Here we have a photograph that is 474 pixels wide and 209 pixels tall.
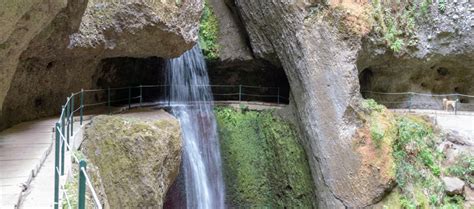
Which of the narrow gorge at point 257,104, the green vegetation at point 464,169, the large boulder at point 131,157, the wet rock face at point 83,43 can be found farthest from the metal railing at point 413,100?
the large boulder at point 131,157

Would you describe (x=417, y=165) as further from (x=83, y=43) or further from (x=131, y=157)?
(x=83, y=43)

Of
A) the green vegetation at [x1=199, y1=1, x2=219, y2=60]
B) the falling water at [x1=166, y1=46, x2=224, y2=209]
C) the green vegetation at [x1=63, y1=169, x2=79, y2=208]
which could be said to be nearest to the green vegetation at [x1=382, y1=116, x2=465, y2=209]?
the falling water at [x1=166, y1=46, x2=224, y2=209]

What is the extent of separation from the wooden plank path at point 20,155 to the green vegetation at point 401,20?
10.1 metres

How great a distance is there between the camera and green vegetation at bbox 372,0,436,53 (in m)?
14.0

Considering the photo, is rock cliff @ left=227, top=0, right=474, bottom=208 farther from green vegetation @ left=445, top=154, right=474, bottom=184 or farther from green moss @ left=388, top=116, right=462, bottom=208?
green vegetation @ left=445, top=154, right=474, bottom=184

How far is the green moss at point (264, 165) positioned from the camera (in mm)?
13164

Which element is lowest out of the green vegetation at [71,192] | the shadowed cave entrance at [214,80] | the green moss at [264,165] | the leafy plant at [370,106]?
the green moss at [264,165]

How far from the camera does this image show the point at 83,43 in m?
10.3

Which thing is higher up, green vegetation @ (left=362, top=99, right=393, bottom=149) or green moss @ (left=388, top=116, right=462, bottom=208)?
green vegetation @ (left=362, top=99, right=393, bottom=149)

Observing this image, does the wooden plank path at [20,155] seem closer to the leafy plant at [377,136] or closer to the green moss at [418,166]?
the leafy plant at [377,136]

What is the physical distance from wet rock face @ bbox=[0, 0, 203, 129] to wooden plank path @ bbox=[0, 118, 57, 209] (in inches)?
28.7

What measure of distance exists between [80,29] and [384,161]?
794cm

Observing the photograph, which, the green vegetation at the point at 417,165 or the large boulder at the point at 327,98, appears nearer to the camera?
the green vegetation at the point at 417,165

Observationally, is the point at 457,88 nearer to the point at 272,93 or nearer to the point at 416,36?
the point at 416,36
